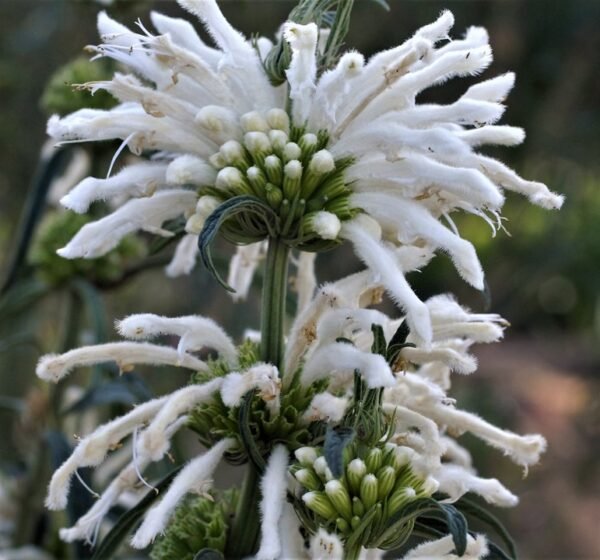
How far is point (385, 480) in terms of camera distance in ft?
3.26

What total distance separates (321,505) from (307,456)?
65 millimetres

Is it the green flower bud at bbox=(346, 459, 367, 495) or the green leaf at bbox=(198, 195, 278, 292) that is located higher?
the green leaf at bbox=(198, 195, 278, 292)

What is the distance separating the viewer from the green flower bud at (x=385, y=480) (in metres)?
0.99

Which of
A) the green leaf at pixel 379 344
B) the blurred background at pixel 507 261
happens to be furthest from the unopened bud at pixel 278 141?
the blurred background at pixel 507 261

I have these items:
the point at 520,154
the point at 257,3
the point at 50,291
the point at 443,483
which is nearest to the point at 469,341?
the point at 443,483

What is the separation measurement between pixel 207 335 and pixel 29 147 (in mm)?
4619

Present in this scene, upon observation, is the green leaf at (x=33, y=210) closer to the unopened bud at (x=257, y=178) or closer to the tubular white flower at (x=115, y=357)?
the tubular white flower at (x=115, y=357)

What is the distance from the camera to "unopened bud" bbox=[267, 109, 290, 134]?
1.08m

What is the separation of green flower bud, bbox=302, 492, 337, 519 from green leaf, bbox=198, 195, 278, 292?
9.6 inches

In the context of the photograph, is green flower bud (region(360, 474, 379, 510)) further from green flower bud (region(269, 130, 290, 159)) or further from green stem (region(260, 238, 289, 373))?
green flower bud (region(269, 130, 290, 159))

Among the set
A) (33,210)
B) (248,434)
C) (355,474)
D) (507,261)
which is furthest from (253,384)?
(507,261)

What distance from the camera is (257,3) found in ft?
19.8

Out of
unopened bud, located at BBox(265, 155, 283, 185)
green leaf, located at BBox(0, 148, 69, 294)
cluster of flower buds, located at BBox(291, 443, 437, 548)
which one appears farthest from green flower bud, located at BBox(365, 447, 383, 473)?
green leaf, located at BBox(0, 148, 69, 294)

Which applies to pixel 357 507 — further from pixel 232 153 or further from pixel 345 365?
pixel 232 153
